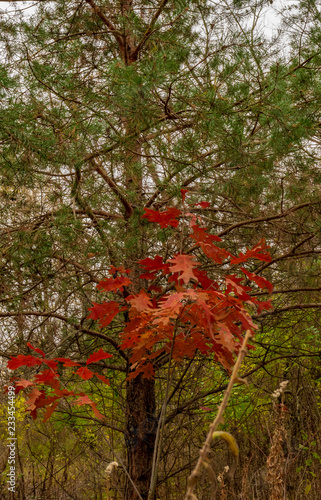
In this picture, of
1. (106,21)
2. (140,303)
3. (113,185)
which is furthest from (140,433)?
(106,21)

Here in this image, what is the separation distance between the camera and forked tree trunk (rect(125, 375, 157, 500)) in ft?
10.8

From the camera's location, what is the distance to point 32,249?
3.01m

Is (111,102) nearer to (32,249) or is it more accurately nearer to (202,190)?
(202,190)

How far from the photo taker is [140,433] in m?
3.37

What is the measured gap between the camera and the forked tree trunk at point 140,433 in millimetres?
3292

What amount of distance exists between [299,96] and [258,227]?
3.42ft

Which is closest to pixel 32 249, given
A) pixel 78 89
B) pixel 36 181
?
pixel 36 181

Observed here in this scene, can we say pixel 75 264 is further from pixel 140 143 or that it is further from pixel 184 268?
pixel 184 268

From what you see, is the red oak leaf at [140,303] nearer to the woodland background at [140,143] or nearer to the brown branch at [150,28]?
the woodland background at [140,143]

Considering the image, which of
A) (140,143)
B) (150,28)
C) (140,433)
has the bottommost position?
(140,433)

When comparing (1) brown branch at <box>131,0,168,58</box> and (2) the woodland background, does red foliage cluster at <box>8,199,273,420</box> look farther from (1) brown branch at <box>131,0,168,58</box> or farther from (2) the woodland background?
(1) brown branch at <box>131,0,168,58</box>

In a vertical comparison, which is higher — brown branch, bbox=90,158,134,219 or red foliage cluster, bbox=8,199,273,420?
brown branch, bbox=90,158,134,219

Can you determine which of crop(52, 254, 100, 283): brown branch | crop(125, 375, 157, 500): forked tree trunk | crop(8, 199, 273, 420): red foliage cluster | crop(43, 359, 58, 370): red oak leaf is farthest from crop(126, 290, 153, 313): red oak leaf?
crop(125, 375, 157, 500): forked tree trunk

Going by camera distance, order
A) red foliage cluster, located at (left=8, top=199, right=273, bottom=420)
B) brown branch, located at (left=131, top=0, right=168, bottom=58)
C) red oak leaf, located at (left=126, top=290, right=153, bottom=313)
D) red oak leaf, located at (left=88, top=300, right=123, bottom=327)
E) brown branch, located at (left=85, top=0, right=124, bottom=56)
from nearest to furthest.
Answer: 1. red foliage cluster, located at (left=8, top=199, right=273, bottom=420)
2. red oak leaf, located at (left=126, top=290, right=153, bottom=313)
3. red oak leaf, located at (left=88, top=300, right=123, bottom=327)
4. brown branch, located at (left=131, top=0, right=168, bottom=58)
5. brown branch, located at (left=85, top=0, right=124, bottom=56)
